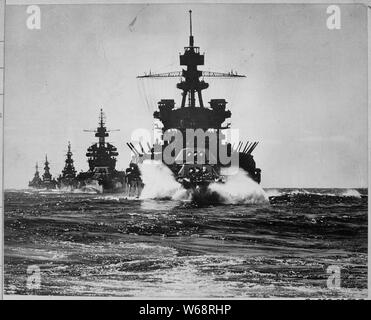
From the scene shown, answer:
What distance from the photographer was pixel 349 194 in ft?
15.6

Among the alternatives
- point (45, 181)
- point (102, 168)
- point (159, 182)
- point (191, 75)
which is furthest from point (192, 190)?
point (45, 181)

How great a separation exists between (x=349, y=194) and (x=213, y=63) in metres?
1.26

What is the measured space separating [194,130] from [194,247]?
79cm

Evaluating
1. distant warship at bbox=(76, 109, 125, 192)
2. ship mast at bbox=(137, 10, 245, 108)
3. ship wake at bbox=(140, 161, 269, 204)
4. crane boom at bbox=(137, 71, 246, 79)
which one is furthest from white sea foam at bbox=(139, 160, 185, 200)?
crane boom at bbox=(137, 71, 246, 79)

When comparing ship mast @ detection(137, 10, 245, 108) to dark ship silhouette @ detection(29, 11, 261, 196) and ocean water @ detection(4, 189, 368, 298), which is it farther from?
ocean water @ detection(4, 189, 368, 298)

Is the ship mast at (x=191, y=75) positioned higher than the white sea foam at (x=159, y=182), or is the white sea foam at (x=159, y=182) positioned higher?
the ship mast at (x=191, y=75)

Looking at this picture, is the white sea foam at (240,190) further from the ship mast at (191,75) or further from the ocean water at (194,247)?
the ship mast at (191,75)

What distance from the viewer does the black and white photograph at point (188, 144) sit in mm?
4734

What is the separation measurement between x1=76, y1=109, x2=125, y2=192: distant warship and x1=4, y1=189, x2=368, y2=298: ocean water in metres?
0.15

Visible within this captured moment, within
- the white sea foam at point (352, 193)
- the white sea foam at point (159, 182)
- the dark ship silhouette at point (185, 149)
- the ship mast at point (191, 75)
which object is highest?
the ship mast at point (191, 75)

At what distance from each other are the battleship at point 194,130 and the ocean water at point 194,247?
23 cm

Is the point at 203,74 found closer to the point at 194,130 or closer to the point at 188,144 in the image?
the point at 194,130

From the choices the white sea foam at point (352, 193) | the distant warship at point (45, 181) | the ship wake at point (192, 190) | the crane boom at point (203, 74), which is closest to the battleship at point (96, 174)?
the distant warship at point (45, 181)

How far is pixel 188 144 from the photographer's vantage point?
480 centimetres
